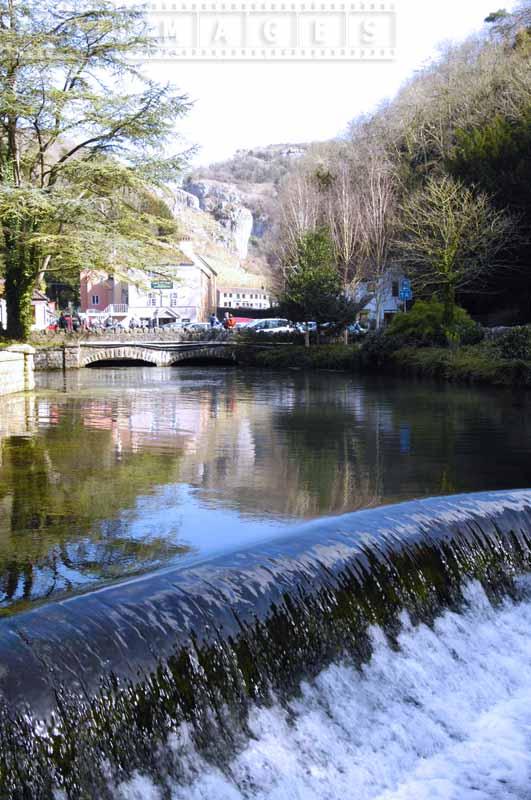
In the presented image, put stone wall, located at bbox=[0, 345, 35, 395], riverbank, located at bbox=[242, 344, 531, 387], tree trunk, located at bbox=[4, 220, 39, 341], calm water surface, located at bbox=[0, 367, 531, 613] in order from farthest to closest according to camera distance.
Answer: riverbank, located at bbox=[242, 344, 531, 387], tree trunk, located at bbox=[4, 220, 39, 341], stone wall, located at bbox=[0, 345, 35, 395], calm water surface, located at bbox=[0, 367, 531, 613]

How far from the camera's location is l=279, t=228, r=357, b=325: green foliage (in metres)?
41.4

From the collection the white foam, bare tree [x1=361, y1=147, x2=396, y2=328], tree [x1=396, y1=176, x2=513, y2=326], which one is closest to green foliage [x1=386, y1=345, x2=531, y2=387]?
tree [x1=396, y1=176, x2=513, y2=326]

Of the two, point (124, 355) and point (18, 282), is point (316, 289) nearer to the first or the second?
point (124, 355)

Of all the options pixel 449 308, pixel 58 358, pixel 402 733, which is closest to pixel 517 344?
pixel 449 308

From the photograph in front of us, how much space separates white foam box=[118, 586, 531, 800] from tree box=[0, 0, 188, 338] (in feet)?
65.4

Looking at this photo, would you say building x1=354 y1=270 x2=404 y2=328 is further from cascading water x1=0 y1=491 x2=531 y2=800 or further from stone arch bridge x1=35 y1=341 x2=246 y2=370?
cascading water x1=0 y1=491 x2=531 y2=800

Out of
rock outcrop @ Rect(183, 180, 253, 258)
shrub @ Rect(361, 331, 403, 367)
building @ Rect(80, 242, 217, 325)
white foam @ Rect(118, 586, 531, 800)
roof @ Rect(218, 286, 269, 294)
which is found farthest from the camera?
rock outcrop @ Rect(183, 180, 253, 258)

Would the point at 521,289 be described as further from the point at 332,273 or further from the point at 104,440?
→ the point at 104,440

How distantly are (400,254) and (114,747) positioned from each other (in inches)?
1724

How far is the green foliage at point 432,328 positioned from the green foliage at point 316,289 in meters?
4.86

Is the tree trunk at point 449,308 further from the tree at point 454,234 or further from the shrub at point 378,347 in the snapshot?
the shrub at point 378,347

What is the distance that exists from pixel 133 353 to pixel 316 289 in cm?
1061

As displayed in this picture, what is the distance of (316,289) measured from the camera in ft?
137

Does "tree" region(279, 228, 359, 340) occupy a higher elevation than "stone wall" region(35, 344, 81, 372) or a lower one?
higher
